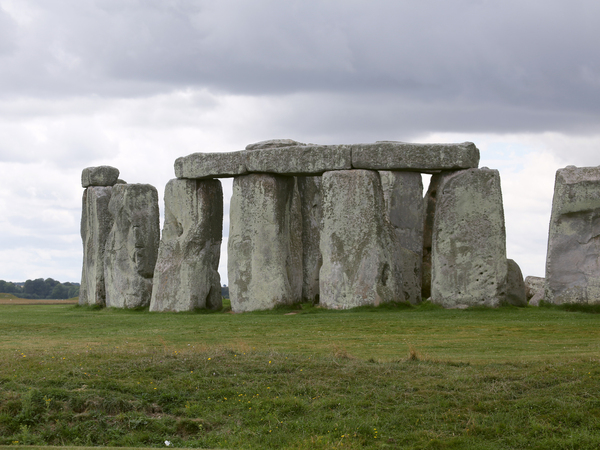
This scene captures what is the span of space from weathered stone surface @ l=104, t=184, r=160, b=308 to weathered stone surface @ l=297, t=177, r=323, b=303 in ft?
16.4

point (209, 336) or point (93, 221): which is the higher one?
point (93, 221)

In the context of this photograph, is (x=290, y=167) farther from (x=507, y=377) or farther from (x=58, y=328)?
(x=507, y=377)

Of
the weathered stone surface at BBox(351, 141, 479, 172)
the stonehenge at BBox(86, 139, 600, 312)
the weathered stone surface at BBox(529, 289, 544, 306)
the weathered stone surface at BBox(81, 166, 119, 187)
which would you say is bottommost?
the weathered stone surface at BBox(529, 289, 544, 306)

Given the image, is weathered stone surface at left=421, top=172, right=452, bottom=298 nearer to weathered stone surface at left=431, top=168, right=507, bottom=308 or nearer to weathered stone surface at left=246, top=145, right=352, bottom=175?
weathered stone surface at left=431, top=168, right=507, bottom=308

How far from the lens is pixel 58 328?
791 inches

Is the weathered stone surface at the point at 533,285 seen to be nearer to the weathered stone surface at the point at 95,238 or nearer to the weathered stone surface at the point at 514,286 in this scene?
the weathered stone surface at the point at 514,286

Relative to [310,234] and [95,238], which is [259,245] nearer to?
[310,234]

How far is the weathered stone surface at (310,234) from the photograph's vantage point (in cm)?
2708

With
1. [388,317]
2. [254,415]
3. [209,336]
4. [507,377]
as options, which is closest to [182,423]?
[254,415]

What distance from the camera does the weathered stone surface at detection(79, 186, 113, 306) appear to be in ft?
95.1

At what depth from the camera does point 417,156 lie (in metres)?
22.5

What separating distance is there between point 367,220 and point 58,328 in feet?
28.2

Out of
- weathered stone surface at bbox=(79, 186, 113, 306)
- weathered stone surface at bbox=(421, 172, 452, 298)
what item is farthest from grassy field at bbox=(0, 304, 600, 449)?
weathered stone surface at bbox=(79, 186, 113, 306)

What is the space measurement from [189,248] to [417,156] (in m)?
7.56
